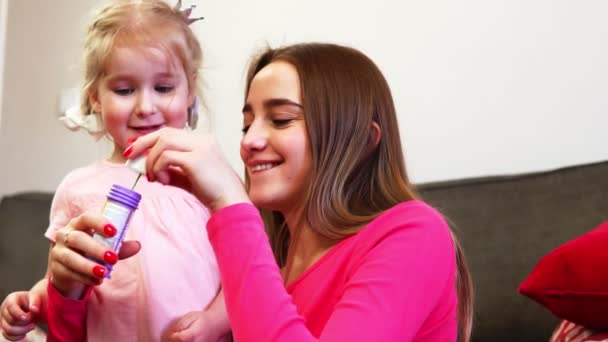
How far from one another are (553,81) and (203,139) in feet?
3.50

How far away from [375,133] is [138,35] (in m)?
0.47

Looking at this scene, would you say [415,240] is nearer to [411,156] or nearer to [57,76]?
[411,156]

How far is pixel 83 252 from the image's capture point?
96 cm

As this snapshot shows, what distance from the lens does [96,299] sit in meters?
1.19

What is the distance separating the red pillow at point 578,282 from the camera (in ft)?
3.79

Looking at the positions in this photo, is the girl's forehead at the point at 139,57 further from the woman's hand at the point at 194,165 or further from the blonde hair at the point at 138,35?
the woman's hand at the point at 194,165

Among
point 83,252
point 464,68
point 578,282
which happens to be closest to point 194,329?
point 83,252

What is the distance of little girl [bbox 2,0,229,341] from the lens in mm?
1188

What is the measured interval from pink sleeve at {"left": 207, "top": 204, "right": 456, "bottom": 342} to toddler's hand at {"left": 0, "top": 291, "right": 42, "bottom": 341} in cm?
44

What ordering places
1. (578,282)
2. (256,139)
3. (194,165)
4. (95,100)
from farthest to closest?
(95,100) < (578,282) < (256,139) < (194,165)

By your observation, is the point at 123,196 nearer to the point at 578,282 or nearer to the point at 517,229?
the point at 578,282

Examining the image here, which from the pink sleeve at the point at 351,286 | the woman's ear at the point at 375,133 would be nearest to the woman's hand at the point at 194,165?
the pink sleeve at the point at 351,286

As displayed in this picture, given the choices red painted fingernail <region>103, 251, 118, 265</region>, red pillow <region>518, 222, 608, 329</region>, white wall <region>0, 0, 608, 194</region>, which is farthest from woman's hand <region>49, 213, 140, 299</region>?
white wall <region>0, 0, 608, 194</region>

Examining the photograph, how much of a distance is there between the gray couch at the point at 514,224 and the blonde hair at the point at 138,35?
618 millimetres
